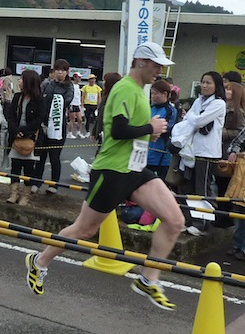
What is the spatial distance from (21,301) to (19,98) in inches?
120

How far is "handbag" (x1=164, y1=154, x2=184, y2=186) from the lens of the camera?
657 centimetres

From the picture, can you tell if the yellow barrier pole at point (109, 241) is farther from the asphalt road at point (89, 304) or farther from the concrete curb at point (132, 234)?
the concrete curb at point (132, 234)

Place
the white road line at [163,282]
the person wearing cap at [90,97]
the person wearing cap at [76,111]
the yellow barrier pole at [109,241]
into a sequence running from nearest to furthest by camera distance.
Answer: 1. the white road line at [163,282]
2. the yellow barrier pole at [109,241]
3. the person wearing cap at [76,111]
4. the person wearing cap at [90,97]

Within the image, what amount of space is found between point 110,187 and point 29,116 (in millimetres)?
3088

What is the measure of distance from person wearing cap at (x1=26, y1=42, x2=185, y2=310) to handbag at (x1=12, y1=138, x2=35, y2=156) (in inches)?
113

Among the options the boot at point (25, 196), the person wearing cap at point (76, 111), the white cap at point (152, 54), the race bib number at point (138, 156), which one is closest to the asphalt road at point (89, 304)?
the boot at point (25, 196)

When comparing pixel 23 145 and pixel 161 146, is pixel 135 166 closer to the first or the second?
Result: pixel 161 146

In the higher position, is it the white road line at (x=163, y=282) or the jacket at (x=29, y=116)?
the jacket at (x=29, y=116)

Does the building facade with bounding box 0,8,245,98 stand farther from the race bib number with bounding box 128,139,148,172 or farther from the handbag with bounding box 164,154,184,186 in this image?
the race bib number with bounding box 128,139,148,172

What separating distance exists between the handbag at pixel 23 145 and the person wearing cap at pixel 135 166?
2860 millimetres

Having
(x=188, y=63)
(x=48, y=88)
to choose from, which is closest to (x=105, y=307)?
(x=48, y=88)

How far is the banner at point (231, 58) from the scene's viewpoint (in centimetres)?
2008

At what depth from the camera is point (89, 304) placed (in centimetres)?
445

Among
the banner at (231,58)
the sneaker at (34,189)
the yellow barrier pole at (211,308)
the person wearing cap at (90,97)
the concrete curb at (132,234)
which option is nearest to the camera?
the yellow barrier pole at (211,308)
